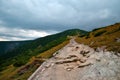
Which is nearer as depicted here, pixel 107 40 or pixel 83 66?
pixel 83 66

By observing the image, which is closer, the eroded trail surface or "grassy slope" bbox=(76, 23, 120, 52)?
the eroded trail surface

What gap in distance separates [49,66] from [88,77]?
15.7m

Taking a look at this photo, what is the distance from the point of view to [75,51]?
70062 mm

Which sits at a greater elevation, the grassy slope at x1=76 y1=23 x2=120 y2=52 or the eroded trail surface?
the grassy slope at x1=76 y1=23 x2=120 y2=52

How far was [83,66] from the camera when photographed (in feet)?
190

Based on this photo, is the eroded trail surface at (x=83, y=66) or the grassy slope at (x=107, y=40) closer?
the eroded trail surface at (x=83, y=66)

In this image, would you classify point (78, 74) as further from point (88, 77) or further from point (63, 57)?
point (63, 57)

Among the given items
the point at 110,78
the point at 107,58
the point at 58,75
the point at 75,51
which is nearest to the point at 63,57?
the point at 75,51

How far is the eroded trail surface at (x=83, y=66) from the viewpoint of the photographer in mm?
50875

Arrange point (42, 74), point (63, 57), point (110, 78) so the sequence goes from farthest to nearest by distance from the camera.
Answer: point (63, 57)
point (42, 74)
point (110, 78)

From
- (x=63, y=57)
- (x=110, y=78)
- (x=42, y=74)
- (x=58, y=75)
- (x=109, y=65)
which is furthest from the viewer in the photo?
(x=63, y=57)

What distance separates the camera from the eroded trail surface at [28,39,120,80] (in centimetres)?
5088

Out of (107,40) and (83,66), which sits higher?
(107,40)

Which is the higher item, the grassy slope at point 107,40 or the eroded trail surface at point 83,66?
the grassy slope at point 107,40
